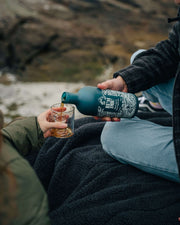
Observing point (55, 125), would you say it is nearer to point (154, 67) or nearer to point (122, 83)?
point (122, 83)

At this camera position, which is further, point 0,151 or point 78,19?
point 78,19

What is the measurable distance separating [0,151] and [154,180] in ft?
2.64

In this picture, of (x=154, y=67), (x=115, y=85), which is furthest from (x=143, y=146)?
(x=154, y=67)

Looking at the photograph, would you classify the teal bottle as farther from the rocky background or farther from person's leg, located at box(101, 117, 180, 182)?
the rocky background

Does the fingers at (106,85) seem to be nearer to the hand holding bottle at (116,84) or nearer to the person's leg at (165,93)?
the hand holding bottle at (116,84)

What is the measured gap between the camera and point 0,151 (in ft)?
2.80

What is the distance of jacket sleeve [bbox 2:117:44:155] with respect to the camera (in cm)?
108

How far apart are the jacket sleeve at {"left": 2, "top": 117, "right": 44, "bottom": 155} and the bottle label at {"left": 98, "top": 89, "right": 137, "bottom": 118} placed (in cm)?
30

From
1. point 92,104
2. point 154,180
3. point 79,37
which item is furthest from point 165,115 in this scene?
point 79,37

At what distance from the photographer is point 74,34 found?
14.6 feet

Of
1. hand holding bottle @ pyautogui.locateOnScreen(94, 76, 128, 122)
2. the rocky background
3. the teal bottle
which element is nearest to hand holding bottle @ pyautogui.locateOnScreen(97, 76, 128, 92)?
hand holding bottle @ pyautogui.locateOnScreen(94, 76, 128, 122)

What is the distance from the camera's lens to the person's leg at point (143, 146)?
1309 mm

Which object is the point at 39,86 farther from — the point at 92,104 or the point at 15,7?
the point at 92,104

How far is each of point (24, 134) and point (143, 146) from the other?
57cm
